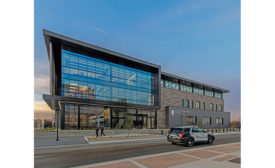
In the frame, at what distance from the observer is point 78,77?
28844 millimetres

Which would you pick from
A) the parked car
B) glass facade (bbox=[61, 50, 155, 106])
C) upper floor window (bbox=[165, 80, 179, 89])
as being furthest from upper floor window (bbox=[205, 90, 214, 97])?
the parked car

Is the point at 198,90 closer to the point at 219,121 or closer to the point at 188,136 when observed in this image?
the point at 219,121

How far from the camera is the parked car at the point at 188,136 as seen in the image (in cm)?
1413

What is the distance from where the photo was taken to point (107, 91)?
32375 mm

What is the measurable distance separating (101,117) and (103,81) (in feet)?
23.5

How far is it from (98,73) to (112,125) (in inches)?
430

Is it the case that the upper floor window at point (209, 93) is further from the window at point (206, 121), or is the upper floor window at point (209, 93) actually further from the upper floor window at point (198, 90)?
the window at point (206, 121)

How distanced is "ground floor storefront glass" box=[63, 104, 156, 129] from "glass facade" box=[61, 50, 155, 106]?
209 centimetres

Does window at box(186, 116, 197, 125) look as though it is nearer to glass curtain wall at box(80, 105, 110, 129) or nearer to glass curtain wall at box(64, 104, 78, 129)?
glass curtain wall at box(80, 105, 110, 129)

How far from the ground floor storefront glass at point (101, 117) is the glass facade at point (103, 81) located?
2095 mm

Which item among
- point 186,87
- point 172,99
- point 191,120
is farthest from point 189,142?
point 186,87
